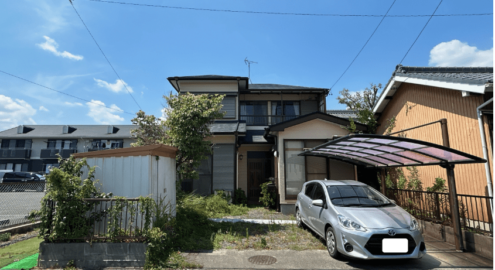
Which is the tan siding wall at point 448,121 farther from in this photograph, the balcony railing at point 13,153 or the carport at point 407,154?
the balcony railing at point 13,153

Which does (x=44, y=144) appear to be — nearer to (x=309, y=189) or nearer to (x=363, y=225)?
(x=309, y=189)

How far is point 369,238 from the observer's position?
13.4ft

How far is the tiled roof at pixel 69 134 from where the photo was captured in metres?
29.8

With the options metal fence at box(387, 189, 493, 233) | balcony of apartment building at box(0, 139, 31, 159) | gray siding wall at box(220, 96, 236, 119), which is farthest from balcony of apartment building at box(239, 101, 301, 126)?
balcony of apartment building at box(0, 139, 31, 159)

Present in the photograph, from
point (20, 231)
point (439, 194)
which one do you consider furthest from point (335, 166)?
point (20, 231)

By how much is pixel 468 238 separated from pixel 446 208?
1007 millimetres

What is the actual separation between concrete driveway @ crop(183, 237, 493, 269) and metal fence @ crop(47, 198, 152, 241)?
117 cm

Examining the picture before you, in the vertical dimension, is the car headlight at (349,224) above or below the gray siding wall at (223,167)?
below

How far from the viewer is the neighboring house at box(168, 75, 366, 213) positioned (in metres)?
9.45

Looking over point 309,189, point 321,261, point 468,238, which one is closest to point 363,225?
point 321,261

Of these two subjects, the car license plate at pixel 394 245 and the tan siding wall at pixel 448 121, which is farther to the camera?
the tan siding wall at pixel 448 121

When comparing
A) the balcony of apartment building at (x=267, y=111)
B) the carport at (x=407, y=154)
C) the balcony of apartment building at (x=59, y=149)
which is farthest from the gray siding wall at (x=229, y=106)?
the balcony of apartment building at (x=59, y=149)

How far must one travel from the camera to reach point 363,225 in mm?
4246

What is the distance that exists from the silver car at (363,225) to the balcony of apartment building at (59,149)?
33.4 metres
